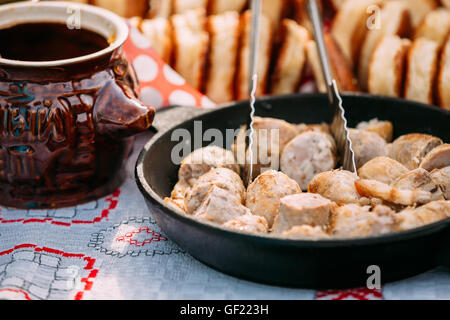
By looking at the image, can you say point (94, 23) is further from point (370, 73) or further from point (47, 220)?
point (370, 73)

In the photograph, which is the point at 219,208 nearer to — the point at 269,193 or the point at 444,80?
the point at 269,193

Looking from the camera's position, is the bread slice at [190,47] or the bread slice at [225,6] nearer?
the bread slice at [190,47]

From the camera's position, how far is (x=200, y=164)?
103 centimetres

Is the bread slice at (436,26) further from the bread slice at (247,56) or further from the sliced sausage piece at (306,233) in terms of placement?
the sliced sausage piece at (306,233)

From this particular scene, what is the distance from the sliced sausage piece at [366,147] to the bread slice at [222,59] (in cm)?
48

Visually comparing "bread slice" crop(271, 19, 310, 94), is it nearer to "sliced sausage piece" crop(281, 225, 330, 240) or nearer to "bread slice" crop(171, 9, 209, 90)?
"bread slice" crop(171, 9, 209, 90)

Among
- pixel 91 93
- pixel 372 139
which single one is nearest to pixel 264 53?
pixel 372 139

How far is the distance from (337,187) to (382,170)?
0.37ft

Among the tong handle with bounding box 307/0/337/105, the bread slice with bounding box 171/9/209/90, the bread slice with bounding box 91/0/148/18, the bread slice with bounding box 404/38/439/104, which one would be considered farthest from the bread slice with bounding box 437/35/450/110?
the bread slice with bounding box 91/0/148/18

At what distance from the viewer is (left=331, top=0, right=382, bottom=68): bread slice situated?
146cm

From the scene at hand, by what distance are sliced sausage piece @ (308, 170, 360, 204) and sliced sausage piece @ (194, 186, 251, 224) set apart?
13 cm

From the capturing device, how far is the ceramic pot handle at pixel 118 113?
99 centimetres

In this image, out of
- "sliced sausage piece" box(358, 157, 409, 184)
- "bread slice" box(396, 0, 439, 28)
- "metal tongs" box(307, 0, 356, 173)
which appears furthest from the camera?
"bread slice" box(396, 0, 439, 28)

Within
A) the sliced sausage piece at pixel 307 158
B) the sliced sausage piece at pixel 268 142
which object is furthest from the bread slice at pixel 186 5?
the sliced sausage piece at pixel 307 158
